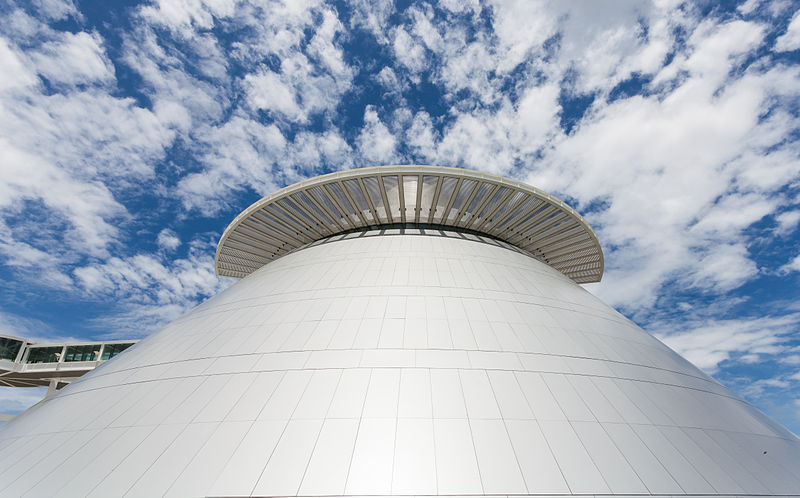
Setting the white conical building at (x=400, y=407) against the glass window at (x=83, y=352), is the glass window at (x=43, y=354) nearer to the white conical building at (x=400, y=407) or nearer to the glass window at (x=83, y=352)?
the glass window at (x=83, y=352)

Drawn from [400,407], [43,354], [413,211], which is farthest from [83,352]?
[400,407]

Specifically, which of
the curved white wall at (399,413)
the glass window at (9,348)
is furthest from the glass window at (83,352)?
the curved white wall at (399,413)

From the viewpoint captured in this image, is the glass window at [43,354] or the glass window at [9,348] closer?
the glass window at [9,348]

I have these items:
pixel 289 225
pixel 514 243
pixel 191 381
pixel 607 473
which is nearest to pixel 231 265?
pixel 289 225

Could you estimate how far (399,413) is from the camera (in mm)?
5406

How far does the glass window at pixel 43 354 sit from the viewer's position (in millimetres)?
33719

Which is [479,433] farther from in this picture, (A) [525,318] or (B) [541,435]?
(A) [525,318]

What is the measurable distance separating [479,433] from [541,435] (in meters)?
1.02

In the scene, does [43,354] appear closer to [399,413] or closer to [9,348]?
[9,348]

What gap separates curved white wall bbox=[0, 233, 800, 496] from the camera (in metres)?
4.68

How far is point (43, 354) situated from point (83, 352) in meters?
4.18

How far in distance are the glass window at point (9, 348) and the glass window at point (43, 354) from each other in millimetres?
1005

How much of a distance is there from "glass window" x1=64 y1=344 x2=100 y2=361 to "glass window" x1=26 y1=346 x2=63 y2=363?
1052 mm

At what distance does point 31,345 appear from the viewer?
33.9m
